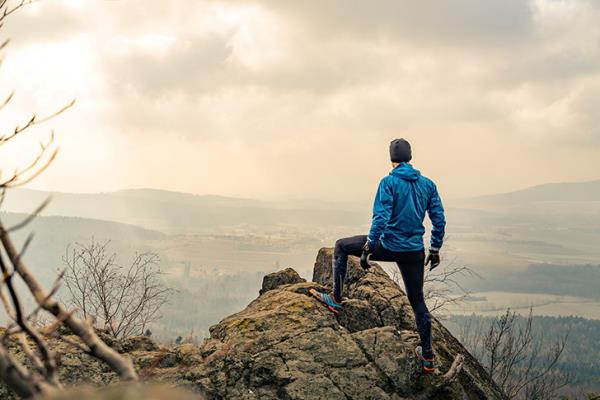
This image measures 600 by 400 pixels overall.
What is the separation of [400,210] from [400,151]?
1.03 m

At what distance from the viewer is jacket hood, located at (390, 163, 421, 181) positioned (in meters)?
7.45

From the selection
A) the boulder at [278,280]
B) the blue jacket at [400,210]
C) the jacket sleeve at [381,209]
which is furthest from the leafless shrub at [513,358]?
the jacket sleeve at [381,209]

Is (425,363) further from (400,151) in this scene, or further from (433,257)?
(400,151)

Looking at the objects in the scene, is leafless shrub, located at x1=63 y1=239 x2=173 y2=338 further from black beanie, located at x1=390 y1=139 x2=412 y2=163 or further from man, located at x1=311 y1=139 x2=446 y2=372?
black beanie, located at x1=390 y1=139 x2=412 y2=163

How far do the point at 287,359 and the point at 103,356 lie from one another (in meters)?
5.03

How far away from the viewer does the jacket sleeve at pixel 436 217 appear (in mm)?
7747

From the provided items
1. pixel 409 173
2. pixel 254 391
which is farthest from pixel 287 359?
pixel 409 173

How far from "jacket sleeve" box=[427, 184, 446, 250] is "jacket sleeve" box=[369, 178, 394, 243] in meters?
0.89

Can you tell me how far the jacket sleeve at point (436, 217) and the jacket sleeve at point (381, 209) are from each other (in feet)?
2.91

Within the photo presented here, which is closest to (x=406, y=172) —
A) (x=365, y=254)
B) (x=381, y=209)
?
(x=381, y=209)

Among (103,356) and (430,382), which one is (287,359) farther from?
(103,356)

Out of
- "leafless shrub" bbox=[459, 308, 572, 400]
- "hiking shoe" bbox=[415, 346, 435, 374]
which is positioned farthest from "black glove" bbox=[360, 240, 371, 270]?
"leafless shrub" bbox=[459, 308, 572, 400]

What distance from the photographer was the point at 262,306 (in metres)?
8.98

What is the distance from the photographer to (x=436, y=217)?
25.5ft
